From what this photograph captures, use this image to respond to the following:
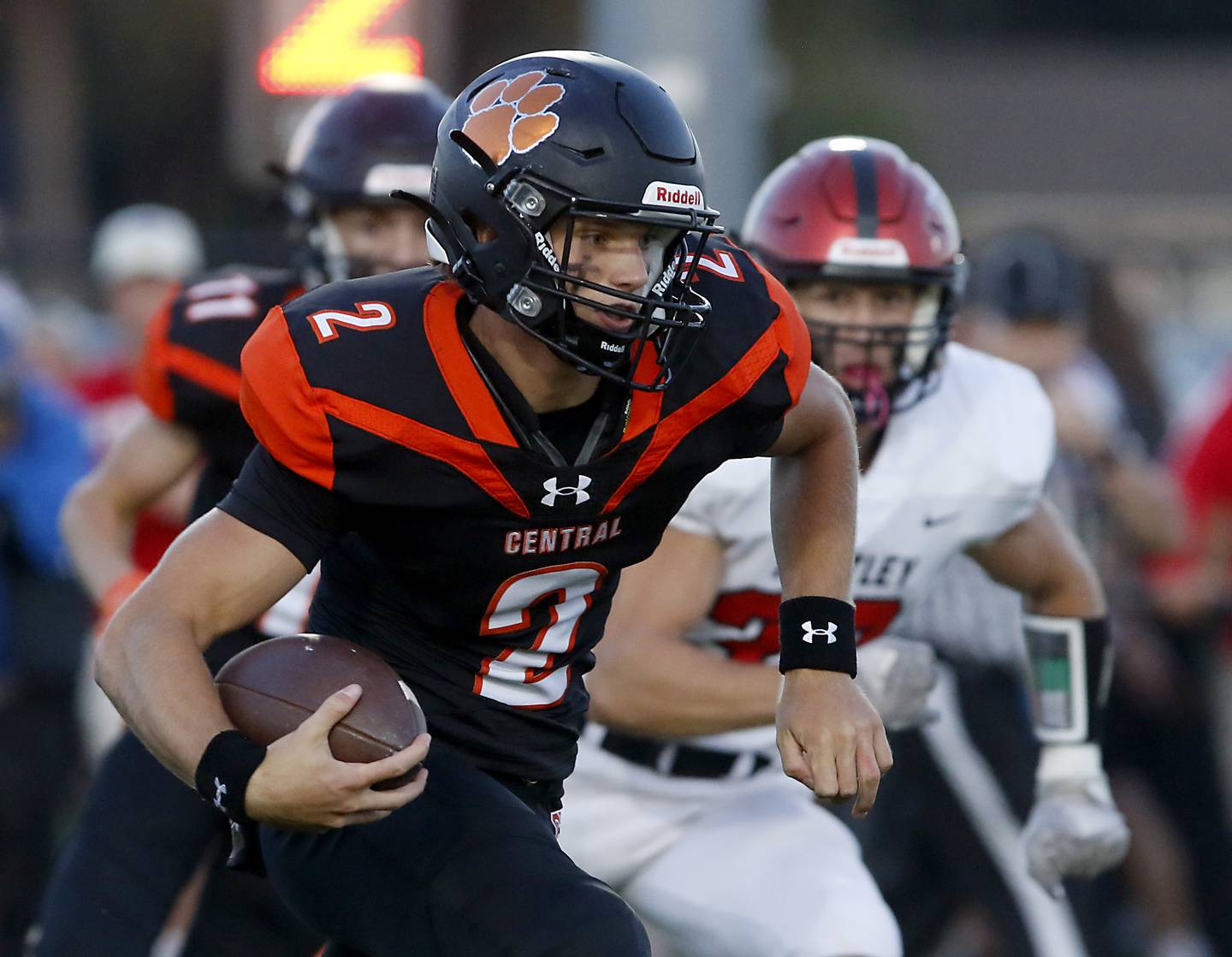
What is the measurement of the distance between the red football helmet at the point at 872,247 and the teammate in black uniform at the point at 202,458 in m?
0.76

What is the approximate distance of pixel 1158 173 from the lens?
30094 millimetres

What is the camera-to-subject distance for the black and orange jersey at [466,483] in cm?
282

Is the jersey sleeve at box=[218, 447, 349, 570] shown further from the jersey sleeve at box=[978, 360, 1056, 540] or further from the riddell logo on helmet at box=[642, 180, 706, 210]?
the jersey sleeve at box=[978, 360, 1056, 540]

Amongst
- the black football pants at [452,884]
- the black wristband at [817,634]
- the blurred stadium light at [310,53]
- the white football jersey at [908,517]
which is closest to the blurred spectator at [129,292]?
the blurred stadium light at [310,53]

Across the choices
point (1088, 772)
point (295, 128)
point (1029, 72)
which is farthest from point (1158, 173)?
point (1088, 772)

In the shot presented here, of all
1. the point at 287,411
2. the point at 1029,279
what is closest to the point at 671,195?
the point at 287,411

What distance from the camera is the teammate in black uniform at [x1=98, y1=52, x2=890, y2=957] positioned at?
9.02ft

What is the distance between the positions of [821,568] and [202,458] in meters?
1.55

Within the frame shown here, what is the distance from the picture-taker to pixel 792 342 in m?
3.15

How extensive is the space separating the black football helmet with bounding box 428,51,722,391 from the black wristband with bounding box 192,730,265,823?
68 centimetres

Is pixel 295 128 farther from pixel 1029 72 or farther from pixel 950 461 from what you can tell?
pixel 1029 72

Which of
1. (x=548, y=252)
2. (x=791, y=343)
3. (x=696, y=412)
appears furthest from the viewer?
(x=791, y=343)

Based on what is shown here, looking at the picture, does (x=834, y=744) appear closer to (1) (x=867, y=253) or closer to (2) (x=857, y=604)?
(2) (x=857, y=604)

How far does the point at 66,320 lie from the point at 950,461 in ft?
29.9
